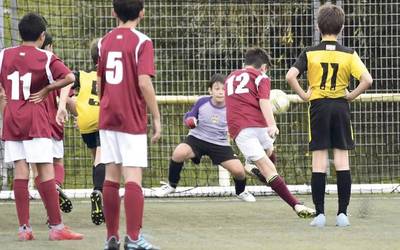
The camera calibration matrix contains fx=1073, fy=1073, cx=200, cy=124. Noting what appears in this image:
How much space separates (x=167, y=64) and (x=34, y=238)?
565 centimetres

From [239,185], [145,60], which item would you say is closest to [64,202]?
[239,185]

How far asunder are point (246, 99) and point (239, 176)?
5.96 feet

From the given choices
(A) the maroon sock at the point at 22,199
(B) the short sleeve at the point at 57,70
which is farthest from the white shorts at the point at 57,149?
(B) the short sleeve at the point at 57,70

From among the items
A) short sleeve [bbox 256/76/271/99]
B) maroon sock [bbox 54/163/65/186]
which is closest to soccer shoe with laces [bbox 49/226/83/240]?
maroon sock [bbox 54/163/65/186]

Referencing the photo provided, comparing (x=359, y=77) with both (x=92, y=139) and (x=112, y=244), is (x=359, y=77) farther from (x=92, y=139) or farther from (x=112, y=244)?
(x=112, y=244)

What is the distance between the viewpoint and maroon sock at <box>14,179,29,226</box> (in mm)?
7992

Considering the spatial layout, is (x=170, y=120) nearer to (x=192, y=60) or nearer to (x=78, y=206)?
(x=192, y=60)

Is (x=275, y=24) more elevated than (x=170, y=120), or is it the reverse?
(x=275, y=24)

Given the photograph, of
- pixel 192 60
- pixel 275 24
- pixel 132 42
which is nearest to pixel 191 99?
pixel 192 60

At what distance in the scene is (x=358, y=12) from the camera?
1355 centimetres

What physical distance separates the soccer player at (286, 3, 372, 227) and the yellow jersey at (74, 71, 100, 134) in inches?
76.9

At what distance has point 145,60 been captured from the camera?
267 inches

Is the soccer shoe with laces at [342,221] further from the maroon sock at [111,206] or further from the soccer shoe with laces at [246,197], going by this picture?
the soccer shoe with laces at [246,197]

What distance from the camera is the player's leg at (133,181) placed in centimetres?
Answer: 670
